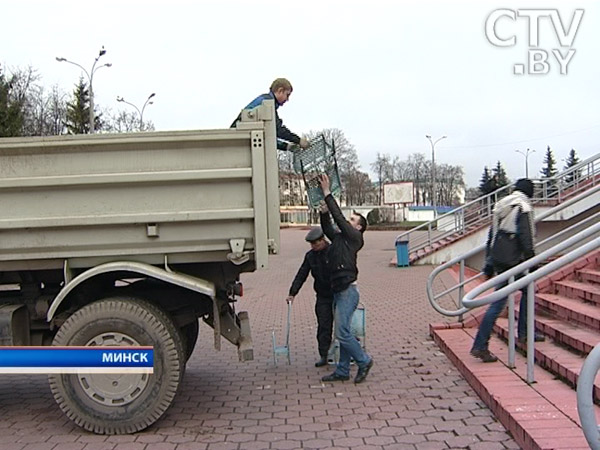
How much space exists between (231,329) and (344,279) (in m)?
1.14

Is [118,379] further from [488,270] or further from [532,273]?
[488,270]

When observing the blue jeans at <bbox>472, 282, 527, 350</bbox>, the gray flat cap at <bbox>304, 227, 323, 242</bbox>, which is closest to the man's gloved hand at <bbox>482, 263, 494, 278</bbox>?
the blue jeans at <bbox>472, 282, 527, 350</bbox>

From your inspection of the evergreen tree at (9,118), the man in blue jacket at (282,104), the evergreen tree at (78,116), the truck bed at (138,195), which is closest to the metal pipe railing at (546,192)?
the man in blue jacket at (282,104)

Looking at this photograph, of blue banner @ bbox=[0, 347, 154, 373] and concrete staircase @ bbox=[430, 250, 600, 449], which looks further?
blue banner @ bbox=[0, 347, 154, 373]

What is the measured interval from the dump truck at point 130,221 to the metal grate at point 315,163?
72cm

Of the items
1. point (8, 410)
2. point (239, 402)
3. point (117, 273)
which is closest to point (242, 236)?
point (117, 273)

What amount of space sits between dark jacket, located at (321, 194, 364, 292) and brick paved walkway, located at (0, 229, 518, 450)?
39.9 inches

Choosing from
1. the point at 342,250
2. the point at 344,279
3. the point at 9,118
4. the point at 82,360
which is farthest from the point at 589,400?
the point at 9,118

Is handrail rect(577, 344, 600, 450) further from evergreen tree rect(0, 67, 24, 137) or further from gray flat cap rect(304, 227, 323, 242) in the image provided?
evergreen tree rect(0, 67, 24, 137)

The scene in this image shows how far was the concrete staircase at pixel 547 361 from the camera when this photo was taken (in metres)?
3.55

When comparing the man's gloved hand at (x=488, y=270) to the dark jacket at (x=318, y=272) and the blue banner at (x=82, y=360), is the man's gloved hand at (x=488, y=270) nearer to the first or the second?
the dark jacket at (x=318, y=272)

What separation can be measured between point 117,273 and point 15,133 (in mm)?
29045

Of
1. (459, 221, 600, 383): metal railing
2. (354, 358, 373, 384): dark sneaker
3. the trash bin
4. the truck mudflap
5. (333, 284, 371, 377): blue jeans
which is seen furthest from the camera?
the trash bin

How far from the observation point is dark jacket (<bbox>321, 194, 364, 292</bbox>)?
504 cm
